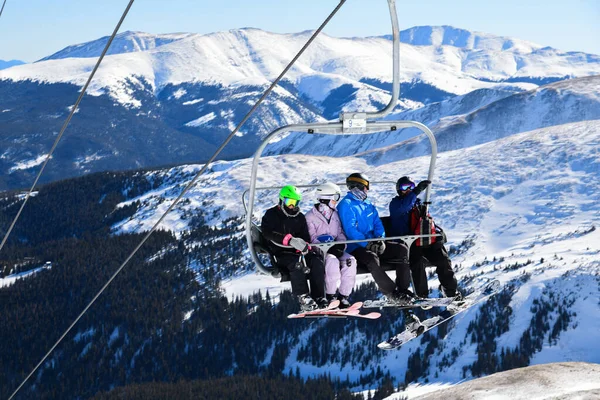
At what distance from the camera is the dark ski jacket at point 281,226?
17.2 metres

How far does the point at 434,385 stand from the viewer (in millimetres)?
168875

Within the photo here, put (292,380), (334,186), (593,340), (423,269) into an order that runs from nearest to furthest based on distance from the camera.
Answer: (334,186) < (423,269) < (593,340) < (292,380)

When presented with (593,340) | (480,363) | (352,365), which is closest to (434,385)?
(480,363)

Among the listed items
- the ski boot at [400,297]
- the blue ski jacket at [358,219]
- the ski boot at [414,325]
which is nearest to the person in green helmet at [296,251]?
the blue ski jacket at [358,219]

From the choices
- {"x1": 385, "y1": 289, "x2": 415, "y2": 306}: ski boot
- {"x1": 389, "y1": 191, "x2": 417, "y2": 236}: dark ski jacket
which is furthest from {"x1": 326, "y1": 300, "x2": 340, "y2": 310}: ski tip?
{"x1": 389, "y1": 191, "x2": 417, "y2": 236}: dark ski jacket

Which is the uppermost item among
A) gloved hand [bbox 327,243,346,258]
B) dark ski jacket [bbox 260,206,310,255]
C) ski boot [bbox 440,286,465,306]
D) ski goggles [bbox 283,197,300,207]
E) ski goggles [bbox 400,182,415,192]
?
ski goggles [bbox 400,182,415,192]

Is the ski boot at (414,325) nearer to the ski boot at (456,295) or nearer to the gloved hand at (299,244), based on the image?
the ski boot at (456,295)

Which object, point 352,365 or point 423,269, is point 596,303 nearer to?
point 352,365

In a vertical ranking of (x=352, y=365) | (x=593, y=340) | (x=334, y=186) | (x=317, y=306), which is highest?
(x=334, y=186)

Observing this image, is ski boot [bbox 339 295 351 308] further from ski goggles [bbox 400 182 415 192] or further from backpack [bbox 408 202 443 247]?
ski goggles [bbox 400 182 415 192]

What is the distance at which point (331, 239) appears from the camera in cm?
1744

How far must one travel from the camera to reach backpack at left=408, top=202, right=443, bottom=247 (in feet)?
57.4

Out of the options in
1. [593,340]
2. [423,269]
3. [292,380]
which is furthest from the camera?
[292,380]

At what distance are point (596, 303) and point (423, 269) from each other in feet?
530
